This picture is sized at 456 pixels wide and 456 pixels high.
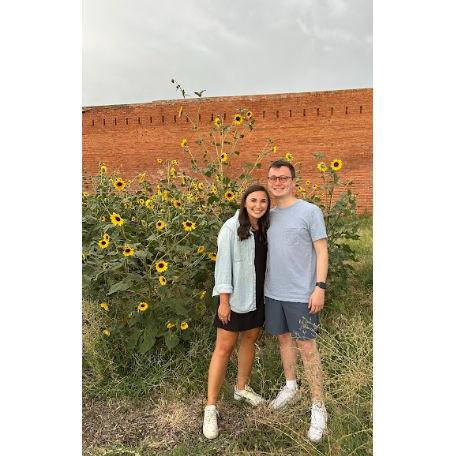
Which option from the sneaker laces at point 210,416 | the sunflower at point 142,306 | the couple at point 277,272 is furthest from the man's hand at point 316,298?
the sunflower at point 142,306

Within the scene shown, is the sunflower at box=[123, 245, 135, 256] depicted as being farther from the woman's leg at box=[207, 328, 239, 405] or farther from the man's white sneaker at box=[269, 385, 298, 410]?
the man's white sneaker at box=[269, 385, 298, 410]

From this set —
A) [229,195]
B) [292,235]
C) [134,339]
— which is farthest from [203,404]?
[229,195]

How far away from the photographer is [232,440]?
216 centimetres

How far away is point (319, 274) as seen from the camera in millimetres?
2096

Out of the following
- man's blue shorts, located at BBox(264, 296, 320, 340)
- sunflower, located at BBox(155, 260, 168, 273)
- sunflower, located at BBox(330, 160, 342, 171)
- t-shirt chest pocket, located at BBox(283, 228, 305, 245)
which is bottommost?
man's blue shorts, located at BBox(264, 296, 320, 340)

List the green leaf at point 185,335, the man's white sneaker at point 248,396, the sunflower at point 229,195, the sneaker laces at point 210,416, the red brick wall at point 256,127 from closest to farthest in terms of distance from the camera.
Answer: the sneaker laces at point 210,416, the man's white sneaker at point 248,396, the green leaf at point 185,335, the sunflower at point 229,195, the red brick wall at point 256,127

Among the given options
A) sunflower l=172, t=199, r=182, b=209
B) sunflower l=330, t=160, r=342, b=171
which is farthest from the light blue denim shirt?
sunflower l=330, t=160, r=342, b=171

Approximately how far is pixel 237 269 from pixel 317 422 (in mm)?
705

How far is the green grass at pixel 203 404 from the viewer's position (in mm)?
2002

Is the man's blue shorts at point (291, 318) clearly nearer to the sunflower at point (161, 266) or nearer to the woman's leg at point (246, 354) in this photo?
the woman's leg at point (246, 354)

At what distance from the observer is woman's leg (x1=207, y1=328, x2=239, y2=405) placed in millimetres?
2211

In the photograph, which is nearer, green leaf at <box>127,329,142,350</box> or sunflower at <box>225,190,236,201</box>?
green leaf at <box>127,329,142,350</box>
